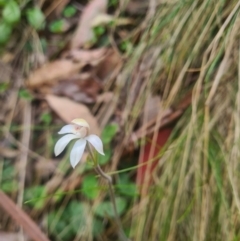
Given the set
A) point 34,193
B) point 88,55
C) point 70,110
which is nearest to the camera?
point 34,193

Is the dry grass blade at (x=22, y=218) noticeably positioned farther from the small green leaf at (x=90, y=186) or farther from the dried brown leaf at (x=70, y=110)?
the dried brown leaf at (x=70, y=110)

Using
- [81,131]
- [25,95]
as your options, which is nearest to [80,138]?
[81,131]

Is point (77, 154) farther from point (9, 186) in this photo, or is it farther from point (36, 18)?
point (36, 18)

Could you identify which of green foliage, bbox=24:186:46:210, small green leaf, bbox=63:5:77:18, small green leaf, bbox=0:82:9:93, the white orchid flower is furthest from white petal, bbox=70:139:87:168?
small green leaf, bbox=63:5:77:18

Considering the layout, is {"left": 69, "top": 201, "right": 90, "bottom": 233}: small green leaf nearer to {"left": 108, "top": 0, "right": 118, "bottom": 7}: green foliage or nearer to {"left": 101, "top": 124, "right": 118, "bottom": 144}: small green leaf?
{"left": 101, "top": 124, "right": 118, "bottom": 144}: small green leaf

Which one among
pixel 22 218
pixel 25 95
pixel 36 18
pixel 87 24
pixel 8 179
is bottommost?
pixel 22 218

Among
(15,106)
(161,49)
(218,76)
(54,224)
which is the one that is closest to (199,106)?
(218,76)

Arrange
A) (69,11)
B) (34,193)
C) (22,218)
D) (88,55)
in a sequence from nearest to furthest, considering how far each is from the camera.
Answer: (22,218) < (34,193) < (88,55) < (69,11)
